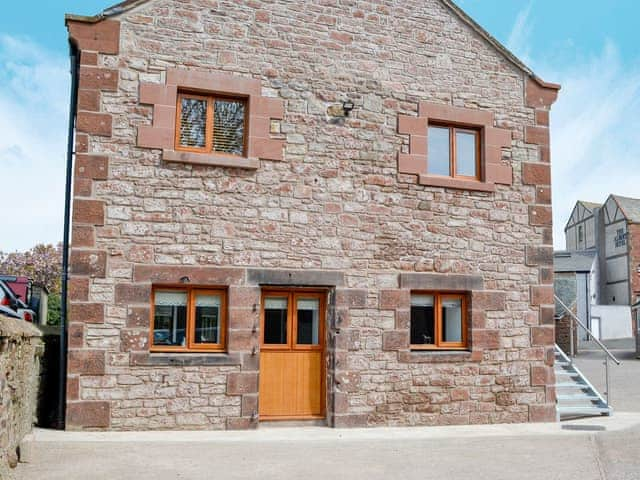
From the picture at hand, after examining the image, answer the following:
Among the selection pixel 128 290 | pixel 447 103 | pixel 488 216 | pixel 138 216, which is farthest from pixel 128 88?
pixel 488 216

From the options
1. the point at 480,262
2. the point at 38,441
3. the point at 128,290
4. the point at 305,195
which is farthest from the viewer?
the point at 480,262

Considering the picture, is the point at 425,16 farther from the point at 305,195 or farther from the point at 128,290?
the point at 128,290

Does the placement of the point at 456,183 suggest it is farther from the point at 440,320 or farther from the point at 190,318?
the point at 190,318

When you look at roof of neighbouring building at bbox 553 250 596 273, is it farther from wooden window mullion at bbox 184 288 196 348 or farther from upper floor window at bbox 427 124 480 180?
wooden window mullion at bbox 184 288 196 348

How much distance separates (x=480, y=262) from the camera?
35.6 feet

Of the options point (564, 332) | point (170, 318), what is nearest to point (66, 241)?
point (170, 318)

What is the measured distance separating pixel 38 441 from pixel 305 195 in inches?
179

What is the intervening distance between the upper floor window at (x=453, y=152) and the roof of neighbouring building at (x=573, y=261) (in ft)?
100

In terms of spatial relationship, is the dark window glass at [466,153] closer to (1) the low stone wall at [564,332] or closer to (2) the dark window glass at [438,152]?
(2) the dark window glass at [438,152]

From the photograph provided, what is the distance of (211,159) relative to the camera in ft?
31.7

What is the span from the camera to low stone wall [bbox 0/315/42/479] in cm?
567

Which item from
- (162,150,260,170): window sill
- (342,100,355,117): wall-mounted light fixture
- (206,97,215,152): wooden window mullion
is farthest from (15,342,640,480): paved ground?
(342,100,355,117): wall-mounted light fixture

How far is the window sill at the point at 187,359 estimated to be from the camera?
30.2 feet

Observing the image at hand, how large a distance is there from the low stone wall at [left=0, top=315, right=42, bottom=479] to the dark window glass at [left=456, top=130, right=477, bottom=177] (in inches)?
256
